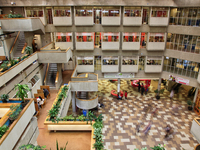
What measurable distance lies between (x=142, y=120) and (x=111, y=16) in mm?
12339

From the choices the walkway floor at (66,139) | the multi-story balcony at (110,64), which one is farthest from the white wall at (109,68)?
the walkway floor at (66,139)

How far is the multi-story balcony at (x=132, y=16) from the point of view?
19.0m

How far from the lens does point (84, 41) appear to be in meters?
20.0

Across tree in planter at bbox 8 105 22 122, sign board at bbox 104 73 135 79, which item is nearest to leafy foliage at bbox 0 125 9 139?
tree in planter at bbox 8 105 22 122

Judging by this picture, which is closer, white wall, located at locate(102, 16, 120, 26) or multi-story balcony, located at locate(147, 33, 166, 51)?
white wall, located at locate(102, 16, 120, 26)

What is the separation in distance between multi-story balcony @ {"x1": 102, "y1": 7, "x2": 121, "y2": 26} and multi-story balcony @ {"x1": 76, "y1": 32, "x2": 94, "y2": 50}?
230 centimetres

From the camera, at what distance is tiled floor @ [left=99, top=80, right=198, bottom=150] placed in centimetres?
1430

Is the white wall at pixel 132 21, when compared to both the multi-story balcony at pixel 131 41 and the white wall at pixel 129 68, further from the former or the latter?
the white wall at pixel 129 68

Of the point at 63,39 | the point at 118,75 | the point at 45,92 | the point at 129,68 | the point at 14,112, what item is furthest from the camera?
the point at 118,75

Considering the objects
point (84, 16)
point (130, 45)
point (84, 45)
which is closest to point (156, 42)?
point (130, 45)

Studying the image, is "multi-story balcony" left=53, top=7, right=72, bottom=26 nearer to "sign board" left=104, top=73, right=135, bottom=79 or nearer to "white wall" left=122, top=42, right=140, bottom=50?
"white wall" left=122, top=42, right=140, bottom=50

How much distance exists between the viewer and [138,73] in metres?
21.7

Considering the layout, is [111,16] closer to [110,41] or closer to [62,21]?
[110,41]

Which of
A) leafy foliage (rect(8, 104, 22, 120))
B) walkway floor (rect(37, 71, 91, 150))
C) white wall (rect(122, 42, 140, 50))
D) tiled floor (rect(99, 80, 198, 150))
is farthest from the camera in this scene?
white wall (rect(122, 42, 140, 50))
